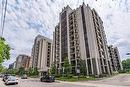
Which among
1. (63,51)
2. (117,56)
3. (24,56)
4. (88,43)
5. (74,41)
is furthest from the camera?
(24,56)

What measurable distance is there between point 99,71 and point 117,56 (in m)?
64.1

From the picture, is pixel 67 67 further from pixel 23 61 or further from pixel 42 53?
pixel 23 61

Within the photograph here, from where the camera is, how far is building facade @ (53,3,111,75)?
6094cm

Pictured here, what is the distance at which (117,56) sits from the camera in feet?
378

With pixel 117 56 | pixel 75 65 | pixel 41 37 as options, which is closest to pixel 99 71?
pixel 75 65

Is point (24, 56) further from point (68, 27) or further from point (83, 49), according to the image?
point (83, 49)

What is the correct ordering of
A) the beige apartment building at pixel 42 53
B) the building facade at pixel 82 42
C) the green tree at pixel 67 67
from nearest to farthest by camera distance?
1. the green tree at pixel 67 67
2. the building facade at pixel 82 42
3. the beige apartment building at pixel 42 53

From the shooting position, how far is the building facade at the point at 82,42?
60.9 m

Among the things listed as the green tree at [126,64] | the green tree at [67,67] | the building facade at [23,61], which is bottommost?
the green tree at [67,67]

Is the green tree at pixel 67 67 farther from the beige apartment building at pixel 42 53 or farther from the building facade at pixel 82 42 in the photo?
the beige apartment building at pixel 42 53

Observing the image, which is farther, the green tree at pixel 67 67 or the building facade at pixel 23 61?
the building facade at pixel 23 61

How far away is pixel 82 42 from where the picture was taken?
6562cm

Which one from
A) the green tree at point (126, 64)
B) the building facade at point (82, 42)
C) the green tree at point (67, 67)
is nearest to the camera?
the green tree at point (67, 67)

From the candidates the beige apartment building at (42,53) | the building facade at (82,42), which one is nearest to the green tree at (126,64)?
the building facade at (82,42)
